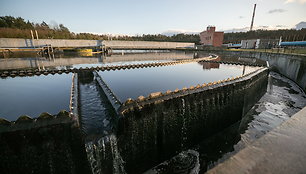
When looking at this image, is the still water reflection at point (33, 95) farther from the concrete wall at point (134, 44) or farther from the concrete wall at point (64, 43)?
the concrete wall at point (134, 44)

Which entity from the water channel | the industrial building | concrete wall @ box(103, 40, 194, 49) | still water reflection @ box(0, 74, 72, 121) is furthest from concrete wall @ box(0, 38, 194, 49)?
still water reflection @ box(0, 74, 72, 121)

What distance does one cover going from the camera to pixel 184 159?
5.73 metres

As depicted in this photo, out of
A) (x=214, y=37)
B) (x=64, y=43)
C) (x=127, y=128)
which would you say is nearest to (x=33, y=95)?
(x=127, y=128)

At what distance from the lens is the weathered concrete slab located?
2.39m

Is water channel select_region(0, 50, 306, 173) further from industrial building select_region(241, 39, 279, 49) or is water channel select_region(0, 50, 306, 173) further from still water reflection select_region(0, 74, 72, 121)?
industrial building select_region(241, 39, 279, 49)

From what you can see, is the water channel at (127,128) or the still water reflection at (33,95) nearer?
the water channel at (127,128)

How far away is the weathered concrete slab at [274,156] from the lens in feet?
7.84

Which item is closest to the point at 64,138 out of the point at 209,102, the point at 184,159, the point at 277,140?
the point at 184,159

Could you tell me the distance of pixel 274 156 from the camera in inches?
111

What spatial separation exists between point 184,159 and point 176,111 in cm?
194

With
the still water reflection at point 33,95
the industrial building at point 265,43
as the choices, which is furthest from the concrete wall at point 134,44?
the still water reflection at point 33,95

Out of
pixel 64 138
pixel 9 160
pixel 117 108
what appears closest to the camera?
pixel 9 160

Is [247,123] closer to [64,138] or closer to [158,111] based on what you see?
[158,111]

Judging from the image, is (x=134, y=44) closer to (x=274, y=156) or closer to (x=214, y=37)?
(x=214, y=37)
